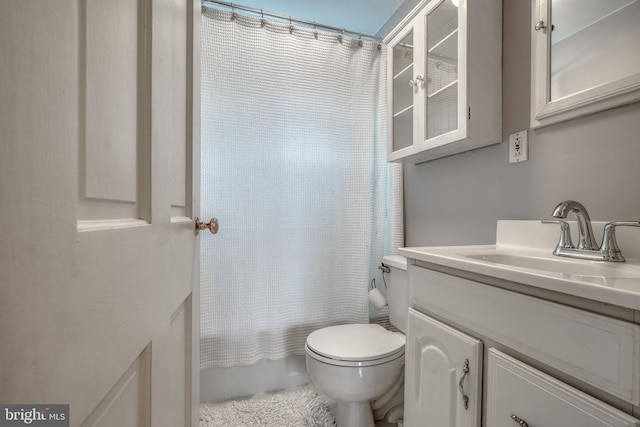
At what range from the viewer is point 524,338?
55cm

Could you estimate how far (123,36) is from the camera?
0.36 metres

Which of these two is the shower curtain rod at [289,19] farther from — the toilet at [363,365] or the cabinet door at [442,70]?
the toilet at [363,365]

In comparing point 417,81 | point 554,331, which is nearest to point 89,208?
point 554,331

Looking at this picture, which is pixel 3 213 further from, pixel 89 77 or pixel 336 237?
pixel 336 237

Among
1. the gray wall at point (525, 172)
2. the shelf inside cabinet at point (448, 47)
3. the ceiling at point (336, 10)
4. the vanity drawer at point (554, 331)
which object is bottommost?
the vanity drawer at point (554, 331)

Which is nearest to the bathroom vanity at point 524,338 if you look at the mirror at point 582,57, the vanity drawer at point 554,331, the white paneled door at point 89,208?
the vanity drawer at point 554,331

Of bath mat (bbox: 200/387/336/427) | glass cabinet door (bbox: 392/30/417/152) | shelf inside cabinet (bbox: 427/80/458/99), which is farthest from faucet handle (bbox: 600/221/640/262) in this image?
bath mat (bbox: 200/387/336/427)

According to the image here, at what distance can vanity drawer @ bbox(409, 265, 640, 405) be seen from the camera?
411 millimetres

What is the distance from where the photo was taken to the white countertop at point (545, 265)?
44 centimetres

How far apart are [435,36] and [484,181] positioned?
2.05 feet

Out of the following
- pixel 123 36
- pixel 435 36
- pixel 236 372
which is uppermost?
pixel 435 36

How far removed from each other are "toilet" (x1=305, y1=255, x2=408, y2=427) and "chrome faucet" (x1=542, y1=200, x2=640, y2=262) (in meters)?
0.65

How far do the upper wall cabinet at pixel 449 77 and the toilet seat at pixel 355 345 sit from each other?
845 mm

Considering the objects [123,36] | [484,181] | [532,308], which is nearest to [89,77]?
[123,36]
